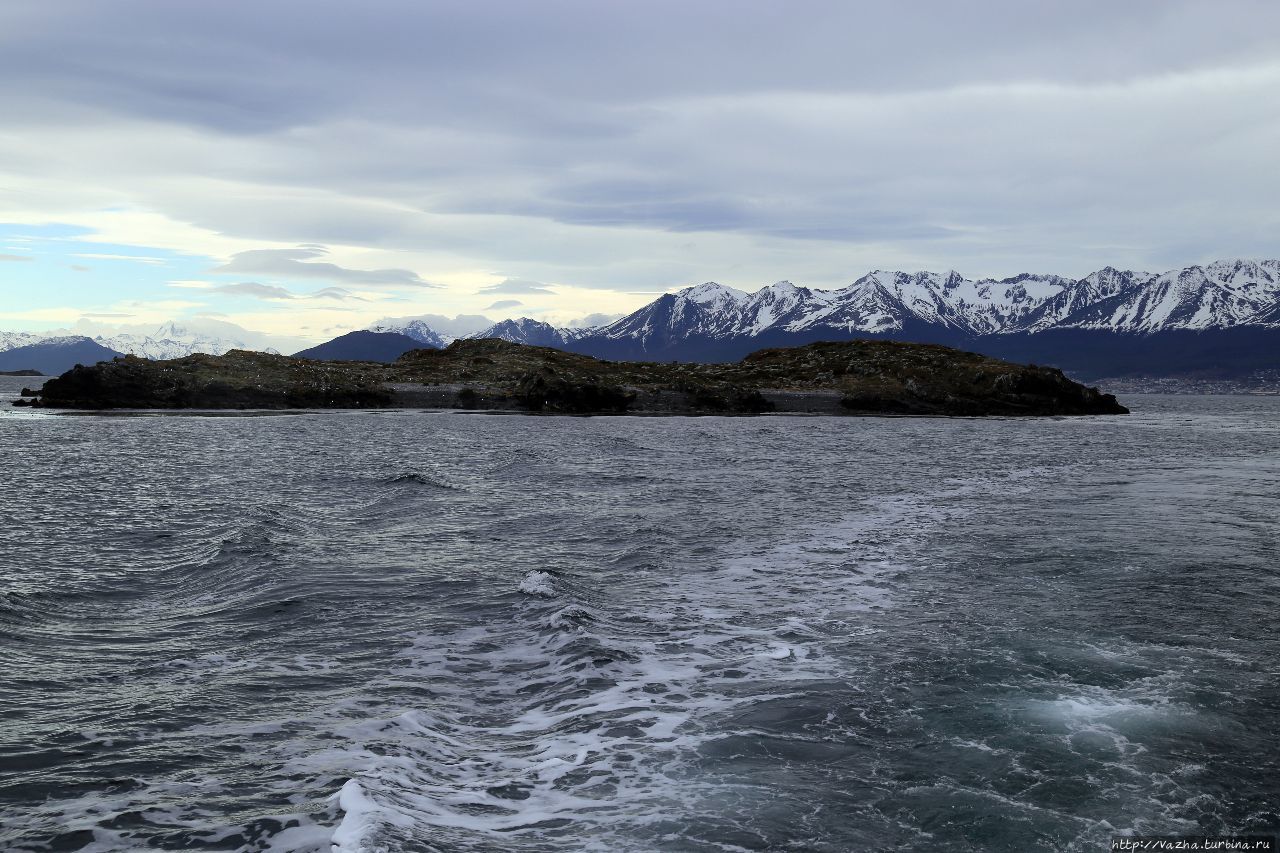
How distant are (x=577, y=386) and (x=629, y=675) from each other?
11497cm

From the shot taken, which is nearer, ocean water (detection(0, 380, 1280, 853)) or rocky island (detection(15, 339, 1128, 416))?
ocean water (detection(0, 380, 1280, 853))

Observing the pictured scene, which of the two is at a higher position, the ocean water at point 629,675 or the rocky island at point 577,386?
the rocky island at point 577,386

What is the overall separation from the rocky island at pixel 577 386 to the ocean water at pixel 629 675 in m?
97.2

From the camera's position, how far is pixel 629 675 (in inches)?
611

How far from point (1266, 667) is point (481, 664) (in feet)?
46.6

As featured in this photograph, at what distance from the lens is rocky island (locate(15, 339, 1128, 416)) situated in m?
123

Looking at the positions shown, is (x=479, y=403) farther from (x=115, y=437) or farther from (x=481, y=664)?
(x=481, y=664)

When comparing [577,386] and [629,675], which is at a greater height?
[577,386]

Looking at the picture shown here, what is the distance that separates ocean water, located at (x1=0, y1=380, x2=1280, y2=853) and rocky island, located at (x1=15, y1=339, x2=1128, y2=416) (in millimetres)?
97233

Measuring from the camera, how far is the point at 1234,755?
1181cm

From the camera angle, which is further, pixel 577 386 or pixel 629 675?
pixel 577 386

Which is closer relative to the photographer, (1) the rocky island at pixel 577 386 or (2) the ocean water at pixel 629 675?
(2) the ocean water at pixel 629 675

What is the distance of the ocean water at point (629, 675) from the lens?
10.2 m

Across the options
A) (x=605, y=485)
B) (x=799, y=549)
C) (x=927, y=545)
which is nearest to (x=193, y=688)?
(x=799, y=549)
